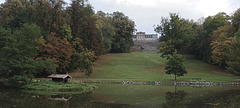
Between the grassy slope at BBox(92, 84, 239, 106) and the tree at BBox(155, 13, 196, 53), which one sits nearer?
the grassy slope at BBox(92, 84, 239, 106)

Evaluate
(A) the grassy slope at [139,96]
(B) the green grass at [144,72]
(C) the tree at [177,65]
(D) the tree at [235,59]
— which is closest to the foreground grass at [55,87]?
(A) the grassy slope at [139,96]

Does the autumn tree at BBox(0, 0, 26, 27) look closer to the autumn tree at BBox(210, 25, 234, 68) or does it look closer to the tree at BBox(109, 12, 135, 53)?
the tree at BBox(109, 12, 135, 53)

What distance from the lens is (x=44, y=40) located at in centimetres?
4759

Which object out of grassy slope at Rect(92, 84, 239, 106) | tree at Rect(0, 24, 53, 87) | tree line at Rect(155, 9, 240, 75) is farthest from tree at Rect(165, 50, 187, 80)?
tree at Rect(0, 24, 53, 87)

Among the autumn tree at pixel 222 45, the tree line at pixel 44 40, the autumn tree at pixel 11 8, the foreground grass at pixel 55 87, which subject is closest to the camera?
the foreground grass at pixel 55 87

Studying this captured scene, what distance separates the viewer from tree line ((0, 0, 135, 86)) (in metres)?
36.7

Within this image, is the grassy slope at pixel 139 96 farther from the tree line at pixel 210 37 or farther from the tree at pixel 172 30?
the tree at pixel 172 30

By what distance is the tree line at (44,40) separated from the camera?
3672 cm

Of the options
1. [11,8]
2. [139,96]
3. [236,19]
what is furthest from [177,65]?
[11,8]

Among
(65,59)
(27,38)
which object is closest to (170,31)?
(65,59)

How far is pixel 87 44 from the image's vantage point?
57.6 metres

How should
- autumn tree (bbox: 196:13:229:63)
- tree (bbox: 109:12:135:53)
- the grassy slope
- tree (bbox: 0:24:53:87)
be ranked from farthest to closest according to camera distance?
tree (bbox: 109:12:135:53) < autumn tree (bbox: 196:13:229:63) < tree (bbox: 0:24:53:87) < the grassy slope

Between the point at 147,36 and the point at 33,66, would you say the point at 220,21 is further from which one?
the point at 147,36

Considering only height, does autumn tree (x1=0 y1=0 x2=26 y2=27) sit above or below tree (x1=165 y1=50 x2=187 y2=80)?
above
